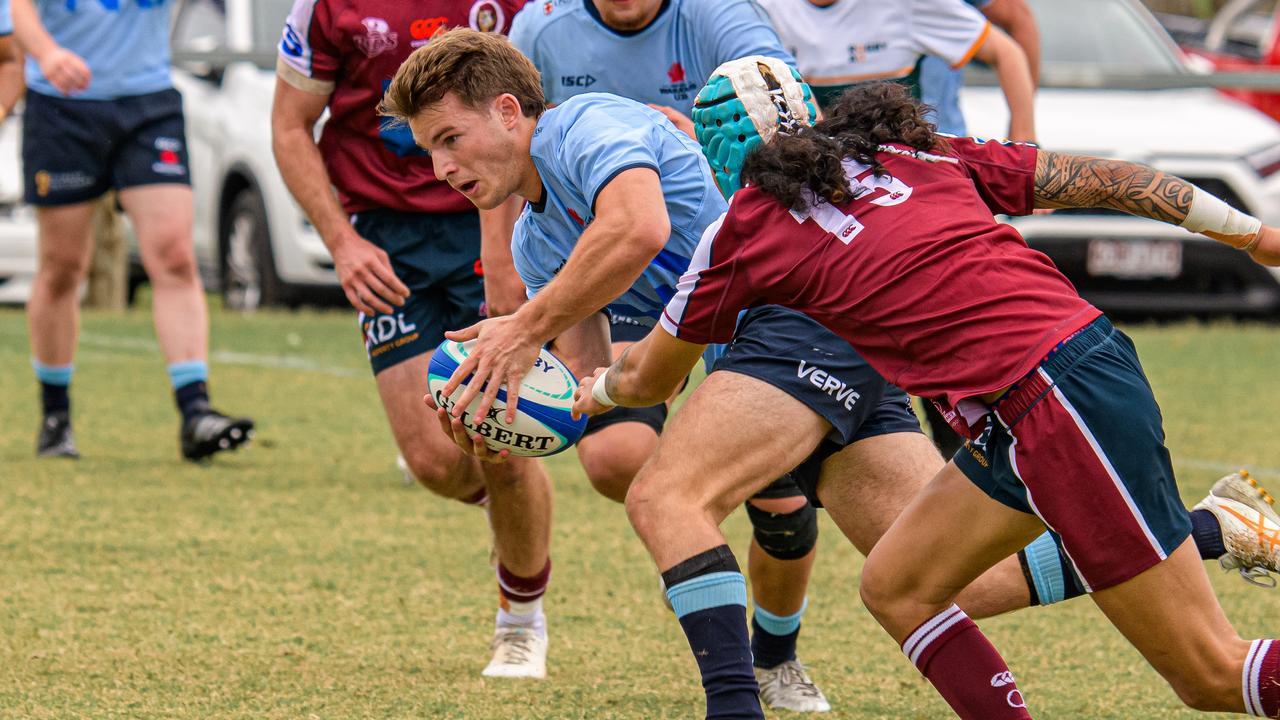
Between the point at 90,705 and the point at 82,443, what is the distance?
13.9 ft

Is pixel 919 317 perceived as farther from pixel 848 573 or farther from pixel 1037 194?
pixel 848 573

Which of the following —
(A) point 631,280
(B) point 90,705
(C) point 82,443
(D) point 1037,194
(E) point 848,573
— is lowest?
(C) point 82,443

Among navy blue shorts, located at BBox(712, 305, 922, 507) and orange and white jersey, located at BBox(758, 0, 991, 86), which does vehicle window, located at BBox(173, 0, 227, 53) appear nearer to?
orange and white jersey, located at BBox(758, 0, 991, 86)

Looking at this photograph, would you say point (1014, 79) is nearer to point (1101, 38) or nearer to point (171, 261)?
point (171, 261)

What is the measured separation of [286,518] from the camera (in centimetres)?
682

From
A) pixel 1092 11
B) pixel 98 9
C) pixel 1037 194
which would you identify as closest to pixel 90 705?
pixel 1037 194

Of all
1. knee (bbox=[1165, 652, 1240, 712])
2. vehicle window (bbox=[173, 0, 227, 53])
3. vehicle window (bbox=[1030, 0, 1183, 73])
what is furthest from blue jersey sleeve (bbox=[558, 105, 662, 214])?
vehicle window (bbox=[173, 0, 227, 53])

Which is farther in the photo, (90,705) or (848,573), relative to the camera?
(848,573)

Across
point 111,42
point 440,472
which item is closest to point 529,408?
point 440,472

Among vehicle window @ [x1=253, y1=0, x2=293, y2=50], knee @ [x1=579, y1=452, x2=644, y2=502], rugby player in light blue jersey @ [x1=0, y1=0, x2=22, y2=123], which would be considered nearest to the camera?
knee @ [x1=579, y1=452, x2=644, y2=502]

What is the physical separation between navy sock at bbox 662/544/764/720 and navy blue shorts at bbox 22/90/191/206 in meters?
4.74

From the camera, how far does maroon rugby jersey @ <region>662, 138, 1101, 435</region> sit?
345cm

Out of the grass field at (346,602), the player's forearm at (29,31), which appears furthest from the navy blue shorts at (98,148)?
the grass field at (346,602)

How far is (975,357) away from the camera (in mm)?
3449
